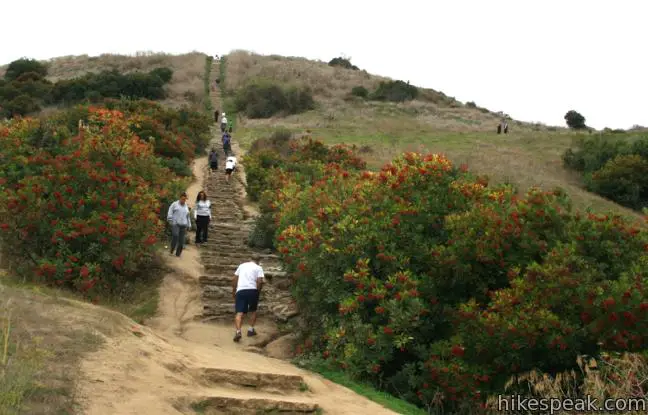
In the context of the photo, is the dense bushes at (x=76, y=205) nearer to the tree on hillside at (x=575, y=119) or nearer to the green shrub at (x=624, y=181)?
the green shrub at (x=624, y=181)

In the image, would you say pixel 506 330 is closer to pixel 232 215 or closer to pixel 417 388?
pixel 417 388

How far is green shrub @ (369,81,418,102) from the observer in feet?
196

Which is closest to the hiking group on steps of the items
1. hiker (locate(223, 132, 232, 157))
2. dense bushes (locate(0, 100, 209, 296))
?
dense bushes (locate(0, 100, 209, 296))

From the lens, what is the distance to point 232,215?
21562 mm

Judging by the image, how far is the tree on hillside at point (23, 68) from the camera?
2308 inches

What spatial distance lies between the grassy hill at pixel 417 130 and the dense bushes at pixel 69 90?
9.03 meters

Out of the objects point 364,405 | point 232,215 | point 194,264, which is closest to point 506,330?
point 364,405

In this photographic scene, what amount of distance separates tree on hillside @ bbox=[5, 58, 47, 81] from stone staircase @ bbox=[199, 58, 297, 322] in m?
42.0

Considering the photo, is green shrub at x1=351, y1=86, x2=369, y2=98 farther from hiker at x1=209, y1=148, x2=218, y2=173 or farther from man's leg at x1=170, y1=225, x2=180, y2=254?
man's leg at x1=170, y1=225, x2=180, y2=254

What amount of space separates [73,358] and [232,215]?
14265 millimetres

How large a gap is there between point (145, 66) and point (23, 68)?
38.7 ft

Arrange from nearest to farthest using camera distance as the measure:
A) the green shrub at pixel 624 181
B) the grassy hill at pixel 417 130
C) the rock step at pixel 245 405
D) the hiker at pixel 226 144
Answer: the rock step at pixel 245 405
the grassy hill at pixel 417 130
the green shrub at pixel 624 181
the hiker at pixel 226 144

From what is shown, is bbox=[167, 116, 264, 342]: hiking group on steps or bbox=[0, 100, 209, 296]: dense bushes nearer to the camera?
bbox=[167, 116, 264, 342]: hiking group on steps

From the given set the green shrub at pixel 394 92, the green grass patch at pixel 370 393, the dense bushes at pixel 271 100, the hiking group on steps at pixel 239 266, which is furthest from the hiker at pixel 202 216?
the green shrub at pixel 394 92
